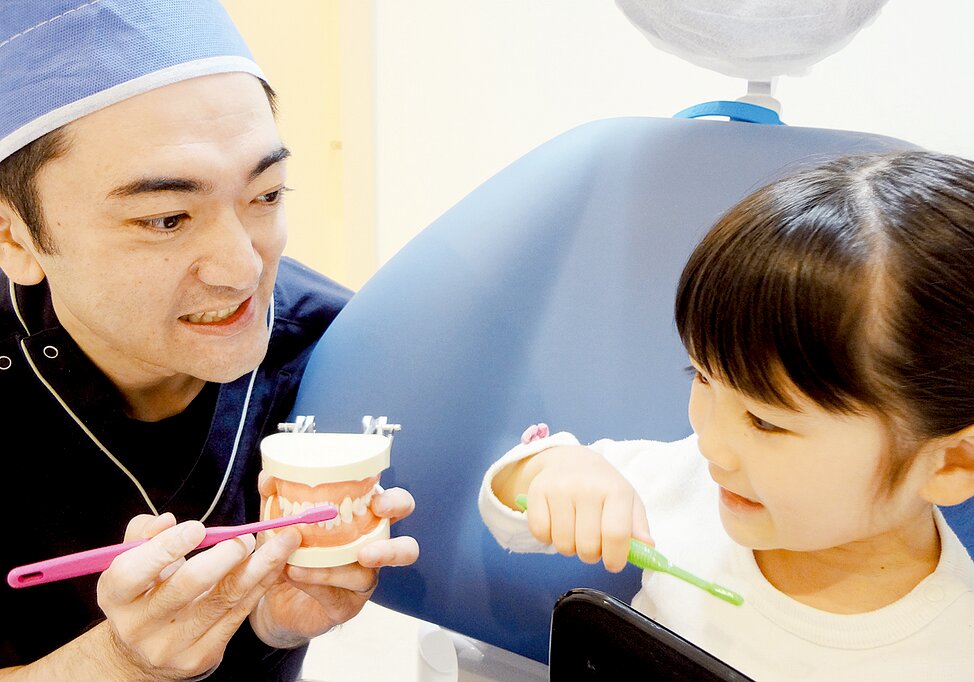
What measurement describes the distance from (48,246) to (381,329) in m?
0.35

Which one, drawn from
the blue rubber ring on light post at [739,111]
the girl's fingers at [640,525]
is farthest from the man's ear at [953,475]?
the blue rubber ring on light post at [739,111]

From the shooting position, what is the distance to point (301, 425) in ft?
3.01

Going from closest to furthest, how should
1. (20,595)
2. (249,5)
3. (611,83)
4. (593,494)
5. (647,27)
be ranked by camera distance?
1. (593,494)
2. (20,595)
3. (647,27)
4. (611,83)
5. (249,5)

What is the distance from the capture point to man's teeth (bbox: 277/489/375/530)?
0.72 m

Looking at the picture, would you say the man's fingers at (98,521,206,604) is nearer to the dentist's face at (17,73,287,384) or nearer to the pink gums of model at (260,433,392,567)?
the pink gums of model at (260,433,392,567)

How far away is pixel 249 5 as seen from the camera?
7.63 feet

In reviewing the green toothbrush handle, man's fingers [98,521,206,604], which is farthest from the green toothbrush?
man's fingers [98,521,206,604]

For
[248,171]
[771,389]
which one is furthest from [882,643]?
[248,171]

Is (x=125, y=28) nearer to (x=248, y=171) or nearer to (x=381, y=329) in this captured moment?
(x=248, y=171)

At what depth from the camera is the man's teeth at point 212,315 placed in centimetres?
88

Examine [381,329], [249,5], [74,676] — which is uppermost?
[249,5]

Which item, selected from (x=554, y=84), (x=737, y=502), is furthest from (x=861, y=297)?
(x=554, y=84)

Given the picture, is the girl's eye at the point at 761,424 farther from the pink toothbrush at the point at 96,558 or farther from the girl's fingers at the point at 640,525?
the pink toothbrush at the point at 96,558

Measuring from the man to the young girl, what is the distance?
27cm
